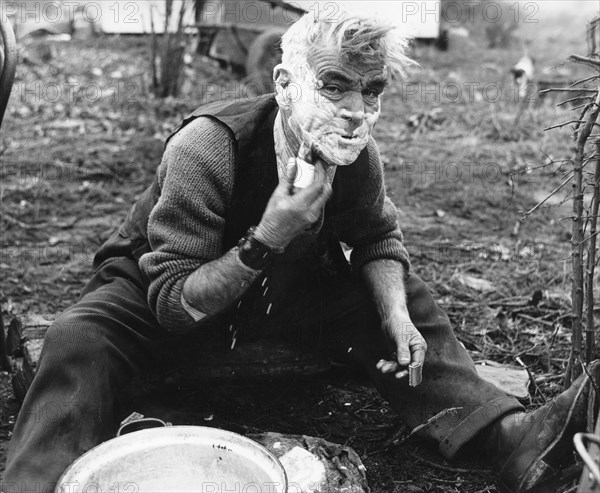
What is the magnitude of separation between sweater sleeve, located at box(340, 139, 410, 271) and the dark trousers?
0.37 ft

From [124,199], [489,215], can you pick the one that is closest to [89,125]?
[124,199]

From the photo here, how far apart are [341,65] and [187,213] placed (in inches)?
23.7

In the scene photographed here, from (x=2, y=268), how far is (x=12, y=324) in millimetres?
931

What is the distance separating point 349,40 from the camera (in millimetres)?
2203

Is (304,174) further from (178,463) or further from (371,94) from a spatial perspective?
(178,463)

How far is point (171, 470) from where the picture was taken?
1953mm

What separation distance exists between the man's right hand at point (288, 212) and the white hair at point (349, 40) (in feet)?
1.33

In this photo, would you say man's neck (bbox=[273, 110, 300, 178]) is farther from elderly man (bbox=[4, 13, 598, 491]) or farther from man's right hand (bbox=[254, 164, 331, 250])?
man's right hand (bbox=[254, 164, 331, 250])

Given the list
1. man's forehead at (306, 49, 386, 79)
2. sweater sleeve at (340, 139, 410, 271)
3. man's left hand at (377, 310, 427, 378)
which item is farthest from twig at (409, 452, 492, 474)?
man's forehead at (306, 49, 386, 79)

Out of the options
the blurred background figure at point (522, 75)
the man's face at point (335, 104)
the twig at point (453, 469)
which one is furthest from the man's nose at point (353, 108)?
the blurred background figure at point (522, 75)

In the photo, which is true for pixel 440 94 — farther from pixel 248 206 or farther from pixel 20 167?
pixel 248 206

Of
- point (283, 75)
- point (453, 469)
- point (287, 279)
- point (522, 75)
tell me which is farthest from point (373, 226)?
point (522, 75)

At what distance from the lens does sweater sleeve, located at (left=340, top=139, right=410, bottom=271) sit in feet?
8.52

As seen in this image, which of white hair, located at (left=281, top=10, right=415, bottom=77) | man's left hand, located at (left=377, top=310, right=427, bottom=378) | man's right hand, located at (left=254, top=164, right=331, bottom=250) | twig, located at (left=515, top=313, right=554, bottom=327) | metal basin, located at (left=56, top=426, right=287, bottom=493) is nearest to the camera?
metal basin, located at (left=56, top=426, right=287, bottom=493)
